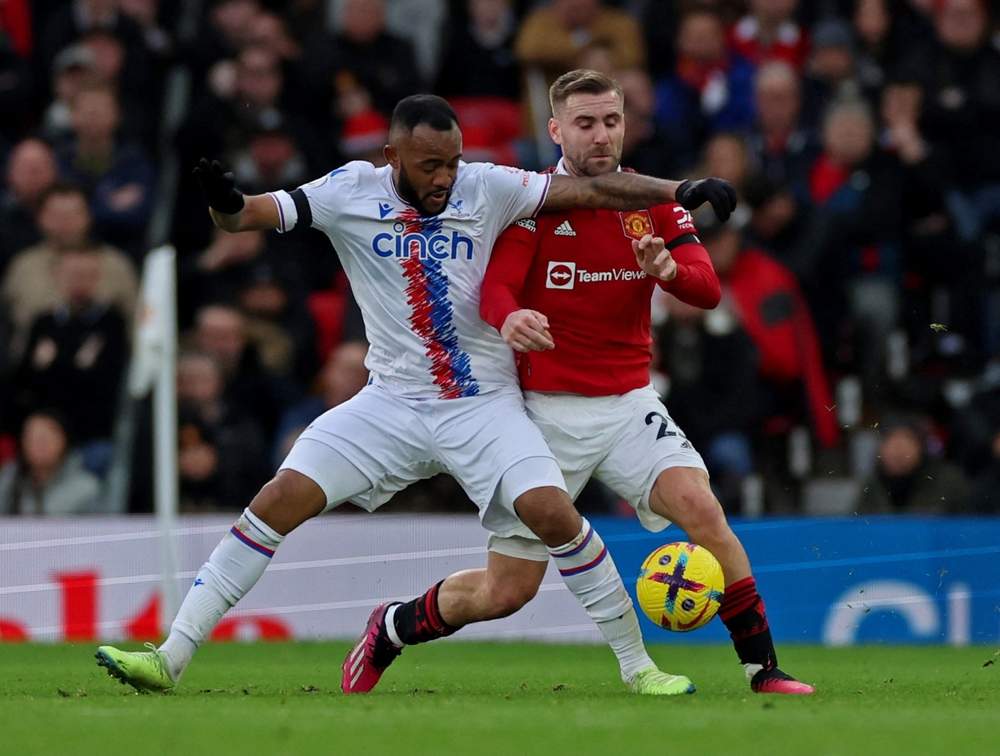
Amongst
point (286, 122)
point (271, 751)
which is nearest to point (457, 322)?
point (271, 751)

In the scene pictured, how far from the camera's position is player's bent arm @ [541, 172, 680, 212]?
7.03 m

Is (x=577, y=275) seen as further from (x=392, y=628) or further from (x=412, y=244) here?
(x=392, y=628)

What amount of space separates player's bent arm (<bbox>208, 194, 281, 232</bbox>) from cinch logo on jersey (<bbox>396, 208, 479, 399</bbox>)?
A: 529 mm

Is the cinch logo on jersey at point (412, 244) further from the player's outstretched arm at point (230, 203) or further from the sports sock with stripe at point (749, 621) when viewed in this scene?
the sports sock with stripe at point (749, 621)

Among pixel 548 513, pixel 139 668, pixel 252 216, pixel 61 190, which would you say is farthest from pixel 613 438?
pixel 61 190

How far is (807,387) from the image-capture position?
11719 millimetres

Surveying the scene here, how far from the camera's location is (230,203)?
6.76m

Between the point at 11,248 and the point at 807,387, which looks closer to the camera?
the point at 807,387

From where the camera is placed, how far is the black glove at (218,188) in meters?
6.68

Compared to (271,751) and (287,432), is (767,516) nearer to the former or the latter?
(287,432)

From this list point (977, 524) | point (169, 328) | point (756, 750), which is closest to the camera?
point (756, 750)

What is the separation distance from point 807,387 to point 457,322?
5.15 meters

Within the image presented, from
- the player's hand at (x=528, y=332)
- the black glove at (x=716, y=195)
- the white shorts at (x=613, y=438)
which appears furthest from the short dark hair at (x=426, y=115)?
the white shorts at (x=613, y=438)

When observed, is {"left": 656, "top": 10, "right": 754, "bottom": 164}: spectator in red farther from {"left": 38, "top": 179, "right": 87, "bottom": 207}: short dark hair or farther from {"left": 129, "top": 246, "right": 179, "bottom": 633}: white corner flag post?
{"left": 38, "top": 179, "right": 87, "bottom": 207}: short dark hair
